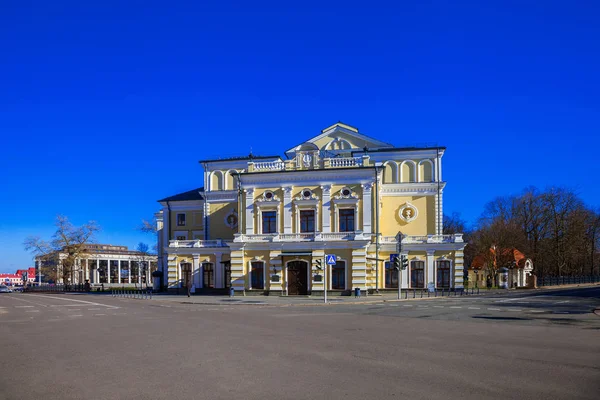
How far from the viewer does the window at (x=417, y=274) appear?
4562 cm

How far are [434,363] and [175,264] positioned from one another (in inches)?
1637

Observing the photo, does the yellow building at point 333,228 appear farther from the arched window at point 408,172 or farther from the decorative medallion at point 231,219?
the decorative medallion at point 231,219

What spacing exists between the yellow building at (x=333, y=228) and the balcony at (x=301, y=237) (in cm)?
8

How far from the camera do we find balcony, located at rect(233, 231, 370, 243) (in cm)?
4131

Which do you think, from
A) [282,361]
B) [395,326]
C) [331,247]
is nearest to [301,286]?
[331,247]

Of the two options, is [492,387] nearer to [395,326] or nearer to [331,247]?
[395,326]

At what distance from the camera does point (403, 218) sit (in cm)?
4844

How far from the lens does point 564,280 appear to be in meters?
73.5

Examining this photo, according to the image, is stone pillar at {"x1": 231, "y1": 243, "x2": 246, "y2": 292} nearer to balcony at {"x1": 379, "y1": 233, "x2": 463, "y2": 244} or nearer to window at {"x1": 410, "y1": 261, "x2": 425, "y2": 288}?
balcony at {"x1": 379, "y1": 233, "x2": 463, "y2": 244}

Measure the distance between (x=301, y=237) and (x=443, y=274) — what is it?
13.3 meters

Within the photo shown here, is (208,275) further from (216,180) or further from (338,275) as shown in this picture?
(338,275)

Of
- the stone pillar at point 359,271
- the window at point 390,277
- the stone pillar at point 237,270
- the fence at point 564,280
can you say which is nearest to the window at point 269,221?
the stone pillar at point 237,270

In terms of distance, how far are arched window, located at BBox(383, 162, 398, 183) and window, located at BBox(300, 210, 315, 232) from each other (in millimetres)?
9808

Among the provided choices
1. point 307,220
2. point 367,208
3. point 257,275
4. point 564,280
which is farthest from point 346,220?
point 564,280
